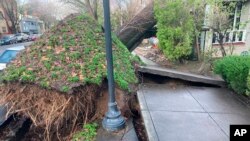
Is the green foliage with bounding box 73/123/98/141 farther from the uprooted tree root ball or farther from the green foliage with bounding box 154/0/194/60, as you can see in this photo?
the green foliage with bounding box 154/0/194/60

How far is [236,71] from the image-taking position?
554 cm

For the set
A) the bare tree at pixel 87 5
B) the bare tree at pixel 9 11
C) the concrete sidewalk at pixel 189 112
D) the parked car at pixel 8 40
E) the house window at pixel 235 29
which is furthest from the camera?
the bare tree at pixel 9 11

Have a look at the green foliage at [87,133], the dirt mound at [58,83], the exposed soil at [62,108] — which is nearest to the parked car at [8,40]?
the dirt mound at [58,83]

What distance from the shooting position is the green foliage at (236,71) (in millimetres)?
5301

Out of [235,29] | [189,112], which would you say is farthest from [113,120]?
[235,29]

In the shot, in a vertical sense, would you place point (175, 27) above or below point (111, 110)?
above

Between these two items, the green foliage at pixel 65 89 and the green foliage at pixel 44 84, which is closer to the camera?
the green foliage at pixel 65 89

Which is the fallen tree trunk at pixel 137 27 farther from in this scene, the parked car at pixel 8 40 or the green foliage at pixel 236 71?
the parked car at pixel 8 40

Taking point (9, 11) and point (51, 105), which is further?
point (9, 11)

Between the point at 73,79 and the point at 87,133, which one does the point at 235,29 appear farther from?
the point at 87,133

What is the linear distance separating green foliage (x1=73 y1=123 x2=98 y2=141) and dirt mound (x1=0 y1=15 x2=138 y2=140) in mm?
308

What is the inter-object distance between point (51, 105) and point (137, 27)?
21.5 feet

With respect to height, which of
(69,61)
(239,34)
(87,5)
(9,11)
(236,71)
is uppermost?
(9,11)

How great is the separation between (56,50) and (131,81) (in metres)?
2.16
